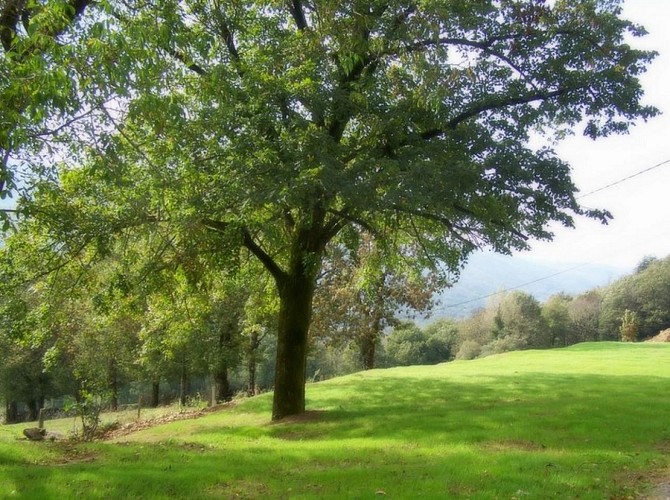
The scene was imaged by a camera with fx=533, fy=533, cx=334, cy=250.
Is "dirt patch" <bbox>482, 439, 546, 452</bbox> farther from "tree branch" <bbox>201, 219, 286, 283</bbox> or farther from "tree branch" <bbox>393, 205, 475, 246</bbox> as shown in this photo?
"tree branch" <bbox>201, 219, 286, 283</bbox>

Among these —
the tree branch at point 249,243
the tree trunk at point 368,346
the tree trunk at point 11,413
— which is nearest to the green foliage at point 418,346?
the tree trunk at point 368,346

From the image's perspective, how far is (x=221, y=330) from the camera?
33094 mm

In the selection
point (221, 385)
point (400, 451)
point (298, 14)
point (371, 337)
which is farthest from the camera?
point (221, 385)

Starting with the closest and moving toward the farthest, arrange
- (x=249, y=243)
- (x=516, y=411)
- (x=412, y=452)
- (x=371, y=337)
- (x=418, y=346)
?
(x=412, y=452)
(x=516, y=411)
(x=249, y=243)
(x=371, y=337)
(x=418, y=346)

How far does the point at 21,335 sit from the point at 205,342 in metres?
19.9

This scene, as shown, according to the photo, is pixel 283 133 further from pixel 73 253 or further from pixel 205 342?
pixel 205 342

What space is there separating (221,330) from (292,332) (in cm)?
1957

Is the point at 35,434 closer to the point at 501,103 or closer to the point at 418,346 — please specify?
the point at 501,103

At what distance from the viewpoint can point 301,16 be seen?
44.5ft

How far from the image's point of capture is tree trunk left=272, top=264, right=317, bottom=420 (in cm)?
1464

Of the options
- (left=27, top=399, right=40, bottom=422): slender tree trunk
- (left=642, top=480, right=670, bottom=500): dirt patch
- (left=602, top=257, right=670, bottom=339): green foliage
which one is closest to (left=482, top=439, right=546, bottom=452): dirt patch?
(left=642, top=480, right=670, bottom=500): dirt patch

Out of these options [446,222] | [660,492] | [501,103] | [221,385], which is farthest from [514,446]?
[221,385]

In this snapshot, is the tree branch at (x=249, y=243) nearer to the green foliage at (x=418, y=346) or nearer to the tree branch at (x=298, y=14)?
the tree branch at (x=298, y=14)

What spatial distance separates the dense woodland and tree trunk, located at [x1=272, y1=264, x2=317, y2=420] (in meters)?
2.45
